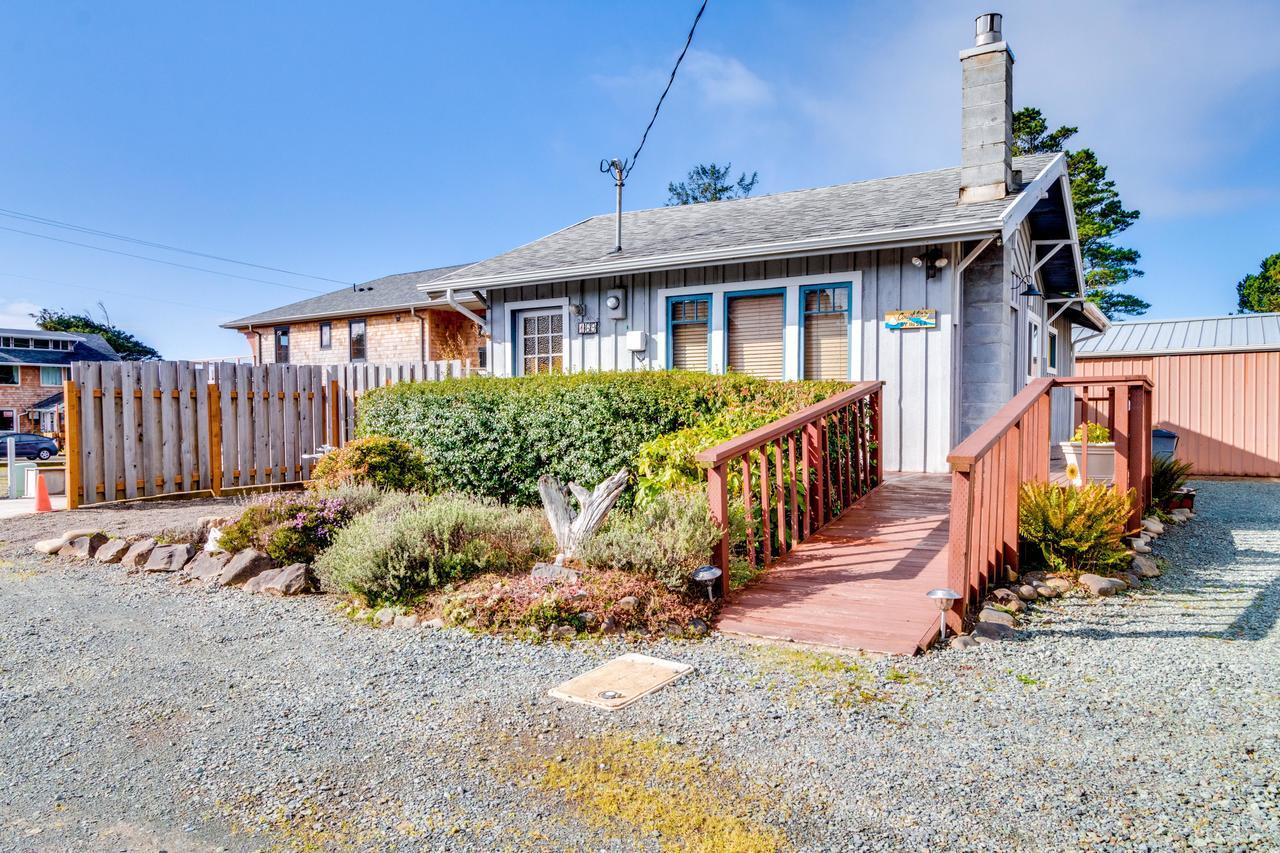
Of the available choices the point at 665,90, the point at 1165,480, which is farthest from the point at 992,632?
the point at 665,90

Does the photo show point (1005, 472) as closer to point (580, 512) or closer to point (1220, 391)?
point (580, 512)

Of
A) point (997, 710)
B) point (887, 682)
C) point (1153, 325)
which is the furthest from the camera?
point (1153, 325)

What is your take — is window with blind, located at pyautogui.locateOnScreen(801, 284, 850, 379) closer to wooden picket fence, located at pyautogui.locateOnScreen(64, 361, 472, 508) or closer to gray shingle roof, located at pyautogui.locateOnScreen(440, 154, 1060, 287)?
gray shingle roof, located at pyautogui.locateOnScreen(440, 154, 1060, 287)

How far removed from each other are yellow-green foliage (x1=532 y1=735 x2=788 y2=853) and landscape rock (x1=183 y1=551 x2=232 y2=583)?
408cm

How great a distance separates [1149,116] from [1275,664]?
16.7 m

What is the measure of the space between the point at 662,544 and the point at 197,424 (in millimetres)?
7547

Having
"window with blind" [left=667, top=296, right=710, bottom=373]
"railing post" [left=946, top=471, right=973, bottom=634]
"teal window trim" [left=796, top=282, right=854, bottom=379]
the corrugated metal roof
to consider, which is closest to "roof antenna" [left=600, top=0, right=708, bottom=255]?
"window with blind" [left=667, top=296, right=710, bottom=373]

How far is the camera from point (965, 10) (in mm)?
9062

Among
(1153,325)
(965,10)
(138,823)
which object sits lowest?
(138,823)

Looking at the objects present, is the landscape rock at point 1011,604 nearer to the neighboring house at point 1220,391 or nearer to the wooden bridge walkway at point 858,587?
the wooden bridge walkway at point 858,587

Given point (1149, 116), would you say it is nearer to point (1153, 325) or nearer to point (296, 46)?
point (1153, 325)

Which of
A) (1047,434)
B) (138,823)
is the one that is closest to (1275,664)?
(1047,434)

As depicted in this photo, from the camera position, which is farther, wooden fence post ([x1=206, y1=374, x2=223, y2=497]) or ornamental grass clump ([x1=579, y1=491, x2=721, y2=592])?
wooden fence post ([x1=206, y1=374, x2=223, y2=497])

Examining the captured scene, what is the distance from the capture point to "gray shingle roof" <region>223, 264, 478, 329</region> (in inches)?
→ 844
